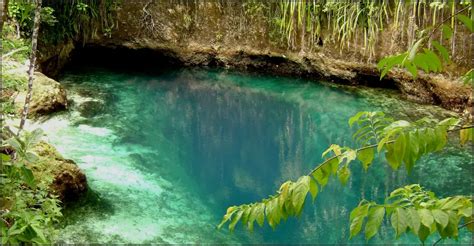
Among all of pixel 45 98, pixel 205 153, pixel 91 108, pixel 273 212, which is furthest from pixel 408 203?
pixel 91 108

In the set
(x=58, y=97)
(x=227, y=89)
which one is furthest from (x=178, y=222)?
(x=227, y=89)

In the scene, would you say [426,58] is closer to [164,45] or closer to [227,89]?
[227,89]

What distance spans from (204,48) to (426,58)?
9690 millimetres

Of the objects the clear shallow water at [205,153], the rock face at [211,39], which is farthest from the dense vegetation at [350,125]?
the clear shallow water at [205,153]

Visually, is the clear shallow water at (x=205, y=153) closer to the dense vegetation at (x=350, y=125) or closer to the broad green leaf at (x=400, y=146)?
the dense vegetation at (x=350, y=125)

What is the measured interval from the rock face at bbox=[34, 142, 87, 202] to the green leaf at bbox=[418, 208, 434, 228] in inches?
150

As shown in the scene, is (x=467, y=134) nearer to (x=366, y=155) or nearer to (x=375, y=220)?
(x=366, y=155)

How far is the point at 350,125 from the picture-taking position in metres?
1.43

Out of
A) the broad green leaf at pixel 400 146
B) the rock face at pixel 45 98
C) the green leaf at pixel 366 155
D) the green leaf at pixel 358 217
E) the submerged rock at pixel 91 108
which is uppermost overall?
the broad green leaf at pixel 400 146

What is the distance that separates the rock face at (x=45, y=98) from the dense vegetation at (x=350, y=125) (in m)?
0.64

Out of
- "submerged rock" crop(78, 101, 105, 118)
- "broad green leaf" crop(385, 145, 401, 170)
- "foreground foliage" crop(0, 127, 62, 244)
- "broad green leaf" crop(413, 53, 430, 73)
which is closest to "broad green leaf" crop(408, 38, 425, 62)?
"broad green leaf" crop(413, 53, 430, 73)

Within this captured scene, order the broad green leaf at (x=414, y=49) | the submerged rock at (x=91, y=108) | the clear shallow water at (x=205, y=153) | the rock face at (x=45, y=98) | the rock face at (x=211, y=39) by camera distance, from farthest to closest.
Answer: the rock face at (x=211, y=39) → the submerged rock at (x=91, y=108) → the rock face at (x=45, y=98) → the clear shallow water at (x=205, y=153) → the broad green leaf at (x=414, y=49)

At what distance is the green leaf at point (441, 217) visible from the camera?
3.47 feet

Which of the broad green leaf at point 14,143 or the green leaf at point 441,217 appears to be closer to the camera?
the green leaf at point 441,217
